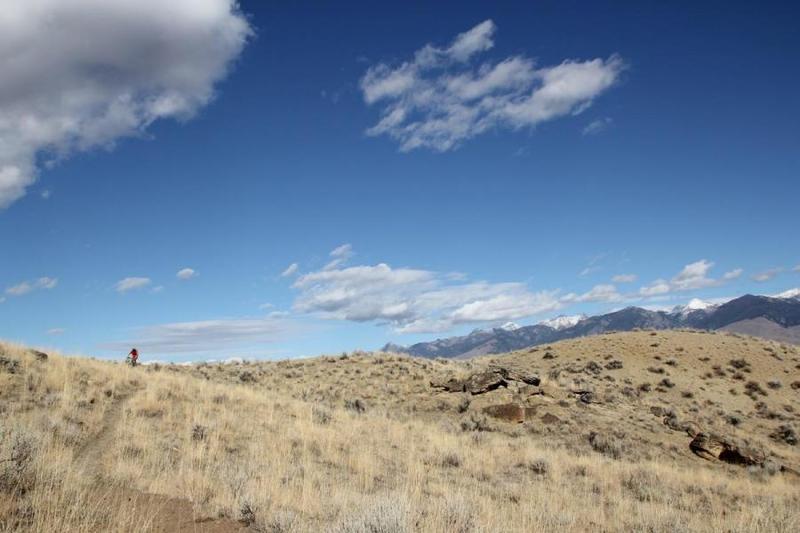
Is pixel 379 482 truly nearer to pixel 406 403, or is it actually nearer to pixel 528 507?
pixel 528 507

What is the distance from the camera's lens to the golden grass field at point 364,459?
7195 millimetres

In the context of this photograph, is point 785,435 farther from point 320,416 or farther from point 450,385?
point 320,416

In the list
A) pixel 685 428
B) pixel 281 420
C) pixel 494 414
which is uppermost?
pixel 281 420

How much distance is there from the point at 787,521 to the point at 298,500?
894 cm

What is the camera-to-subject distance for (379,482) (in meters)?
11.9

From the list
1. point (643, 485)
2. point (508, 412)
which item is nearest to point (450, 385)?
point (508, 412)

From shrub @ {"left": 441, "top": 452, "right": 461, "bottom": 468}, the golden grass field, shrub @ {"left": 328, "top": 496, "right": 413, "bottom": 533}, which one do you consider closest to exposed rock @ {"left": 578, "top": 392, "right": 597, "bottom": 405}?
the golden grass field

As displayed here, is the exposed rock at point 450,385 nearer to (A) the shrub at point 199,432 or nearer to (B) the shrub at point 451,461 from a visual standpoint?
(B) the shrub at point 451,461

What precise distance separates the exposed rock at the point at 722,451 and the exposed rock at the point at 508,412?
731 cm

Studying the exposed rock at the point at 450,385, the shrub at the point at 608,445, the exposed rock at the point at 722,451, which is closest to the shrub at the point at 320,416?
the exposed rock at the point at 450,385

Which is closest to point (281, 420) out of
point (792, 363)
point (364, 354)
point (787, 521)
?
point (787, 521)

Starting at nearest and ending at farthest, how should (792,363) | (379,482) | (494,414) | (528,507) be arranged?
(528,507), (379,482), (494,414), (792,363)

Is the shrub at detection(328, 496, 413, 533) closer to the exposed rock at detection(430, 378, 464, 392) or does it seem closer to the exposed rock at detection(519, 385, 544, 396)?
the exposed rock at detection(519, 385, 544, 396)

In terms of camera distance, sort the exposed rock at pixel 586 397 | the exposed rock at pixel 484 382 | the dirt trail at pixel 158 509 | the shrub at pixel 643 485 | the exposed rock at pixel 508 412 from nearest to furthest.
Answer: the dirt trail at pixel 158 509 → the shrub at pixel 643 485 → the exposed rock at pixel 508 412 → the exposed rock at pixel 586 397 → the exposed rock at pixel 484 382
